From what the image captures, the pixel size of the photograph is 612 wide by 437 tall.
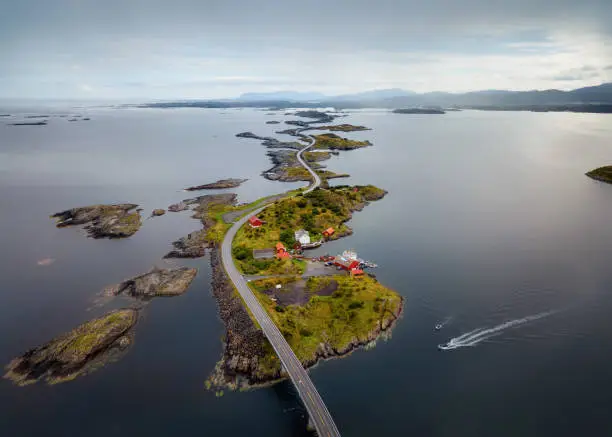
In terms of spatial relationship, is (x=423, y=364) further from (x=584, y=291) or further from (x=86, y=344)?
(x=86, y=344)

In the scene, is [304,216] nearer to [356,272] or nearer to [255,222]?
[255,222]

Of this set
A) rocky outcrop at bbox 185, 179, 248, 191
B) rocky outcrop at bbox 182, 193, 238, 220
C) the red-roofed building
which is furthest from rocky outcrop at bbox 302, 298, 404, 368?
rocky outcrop at bbox 185, 179, 248, 191

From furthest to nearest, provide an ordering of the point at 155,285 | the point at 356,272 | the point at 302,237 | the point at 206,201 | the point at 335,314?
the point at 206,201, the point at 302,237, the point at 155,285, the point at 356,272, the point at 335,314

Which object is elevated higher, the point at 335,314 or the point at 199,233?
the point at 199,233

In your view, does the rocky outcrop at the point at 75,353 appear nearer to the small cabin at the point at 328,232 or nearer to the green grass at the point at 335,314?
the green grass at the point at 335,314

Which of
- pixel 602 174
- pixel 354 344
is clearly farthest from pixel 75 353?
pixel 602 174

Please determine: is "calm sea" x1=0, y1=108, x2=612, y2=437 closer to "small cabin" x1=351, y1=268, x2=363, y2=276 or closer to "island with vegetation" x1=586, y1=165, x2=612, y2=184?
"small cabin" x1=351, y1=268, x2=363, y2=276
